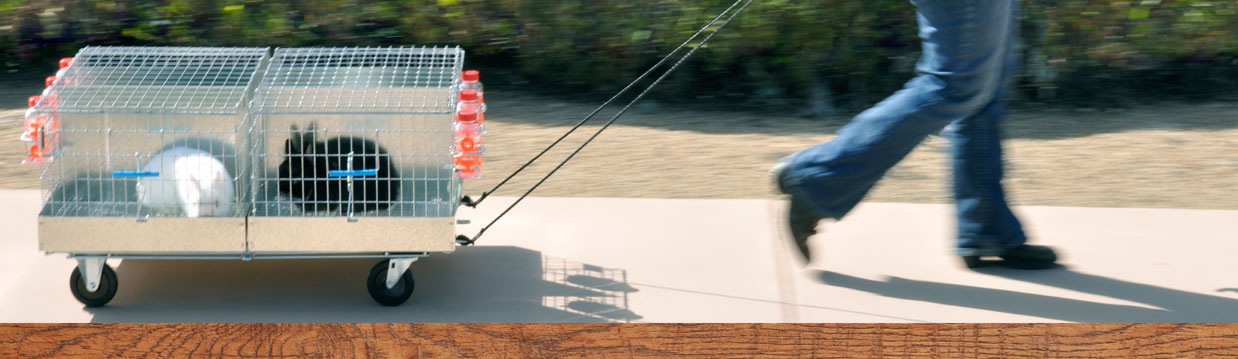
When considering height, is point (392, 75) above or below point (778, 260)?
above

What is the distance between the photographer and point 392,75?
13.7ft

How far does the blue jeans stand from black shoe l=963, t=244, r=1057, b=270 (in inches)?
9.6

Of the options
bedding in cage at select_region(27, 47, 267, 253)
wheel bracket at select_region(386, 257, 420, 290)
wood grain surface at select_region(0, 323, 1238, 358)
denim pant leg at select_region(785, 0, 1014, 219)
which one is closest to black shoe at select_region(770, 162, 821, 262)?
denim pant leg at select_region(785, 0, 1014, 219)

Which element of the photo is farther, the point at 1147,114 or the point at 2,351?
the point at 1147,114

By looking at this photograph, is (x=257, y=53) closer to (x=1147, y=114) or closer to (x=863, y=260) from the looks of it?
(x=863, y=260)

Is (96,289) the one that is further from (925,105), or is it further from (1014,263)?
(1014,263)

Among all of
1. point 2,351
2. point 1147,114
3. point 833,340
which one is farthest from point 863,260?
point 1147,114

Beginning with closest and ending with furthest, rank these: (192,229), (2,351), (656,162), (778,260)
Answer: (2,351) < (192,229) < (778,260) < (656,162)

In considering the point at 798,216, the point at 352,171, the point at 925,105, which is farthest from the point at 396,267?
the point at 925,105

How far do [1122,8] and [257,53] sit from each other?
550 cm

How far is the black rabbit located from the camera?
3.66 meters

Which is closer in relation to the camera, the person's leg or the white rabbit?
the white rabbit

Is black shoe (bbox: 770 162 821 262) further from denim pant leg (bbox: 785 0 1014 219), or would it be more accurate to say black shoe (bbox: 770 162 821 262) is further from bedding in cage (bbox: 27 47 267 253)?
bedding in cage (bbox: 27 47 267 253)

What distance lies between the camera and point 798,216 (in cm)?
394
